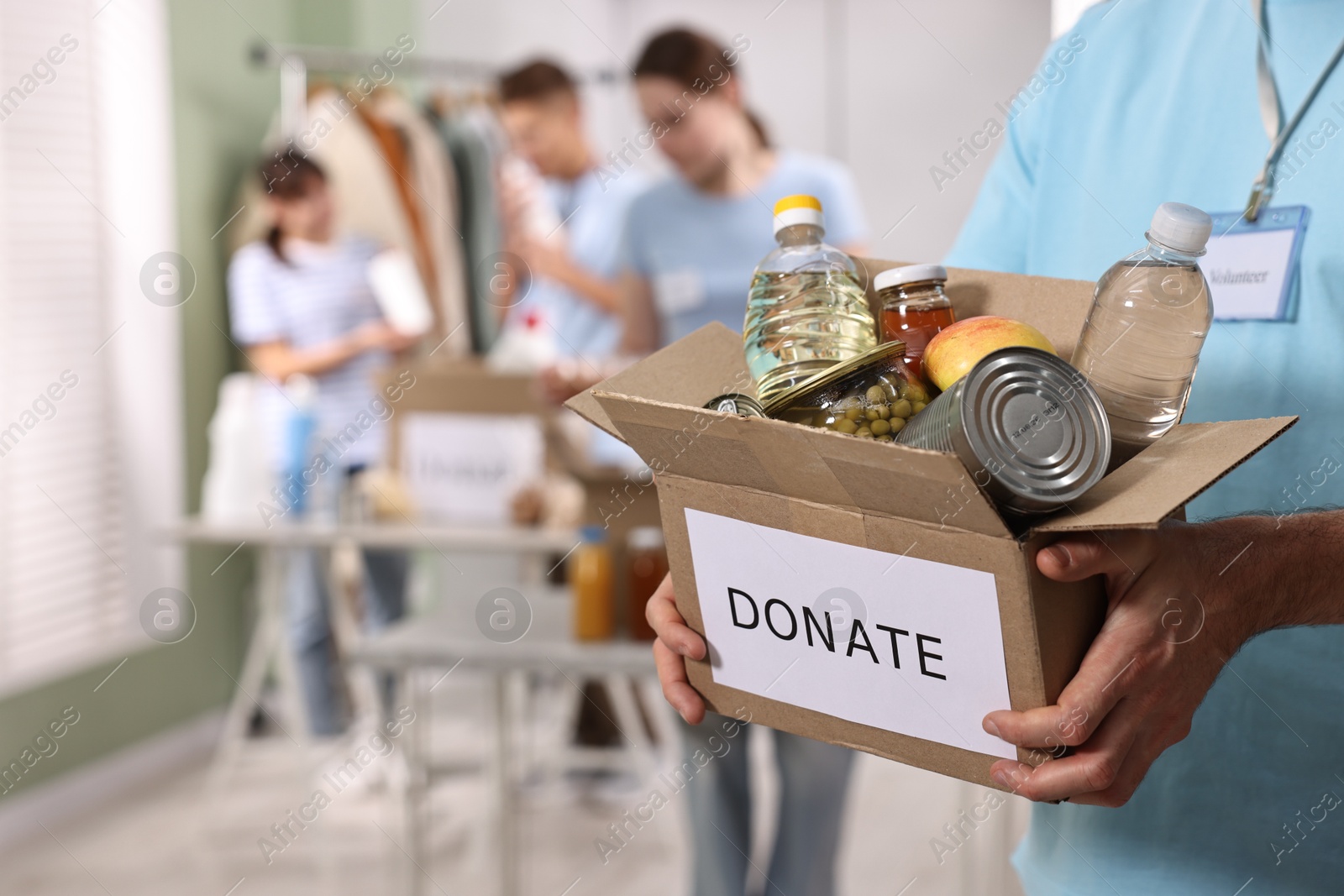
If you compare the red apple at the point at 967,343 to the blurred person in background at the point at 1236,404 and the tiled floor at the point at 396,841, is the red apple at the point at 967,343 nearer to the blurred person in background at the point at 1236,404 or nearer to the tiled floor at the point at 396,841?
the blurred person in background at the point at 1236,404

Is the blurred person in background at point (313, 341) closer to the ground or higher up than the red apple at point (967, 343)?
closer to the ground

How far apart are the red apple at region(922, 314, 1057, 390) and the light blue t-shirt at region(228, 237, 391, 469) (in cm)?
269

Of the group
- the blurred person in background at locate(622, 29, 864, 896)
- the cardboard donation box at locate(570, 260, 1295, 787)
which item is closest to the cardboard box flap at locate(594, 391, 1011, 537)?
the cardboard donation box at locate(570, 260, 1295, 787)

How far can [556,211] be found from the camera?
3854 mm

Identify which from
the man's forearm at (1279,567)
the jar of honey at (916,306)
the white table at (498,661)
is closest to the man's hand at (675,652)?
the jar of honey at (916,306)

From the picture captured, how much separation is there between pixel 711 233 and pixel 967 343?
1.64 metres

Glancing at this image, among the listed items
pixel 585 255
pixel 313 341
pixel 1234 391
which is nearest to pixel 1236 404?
pixel 1234 391

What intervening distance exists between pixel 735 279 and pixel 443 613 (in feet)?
3.20

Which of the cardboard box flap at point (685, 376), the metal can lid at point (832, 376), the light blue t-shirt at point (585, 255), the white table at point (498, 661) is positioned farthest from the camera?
the light blue t-shirt at point (585, 255)

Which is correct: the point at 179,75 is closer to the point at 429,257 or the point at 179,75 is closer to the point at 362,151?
the point at 362,151

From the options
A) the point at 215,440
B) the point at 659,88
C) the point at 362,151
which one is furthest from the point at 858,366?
the point at 362,151

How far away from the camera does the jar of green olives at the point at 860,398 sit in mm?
645

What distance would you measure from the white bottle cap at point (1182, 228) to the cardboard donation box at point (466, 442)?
6.19 ft

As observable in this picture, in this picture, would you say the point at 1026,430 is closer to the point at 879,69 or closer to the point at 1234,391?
the point at 1234,391
